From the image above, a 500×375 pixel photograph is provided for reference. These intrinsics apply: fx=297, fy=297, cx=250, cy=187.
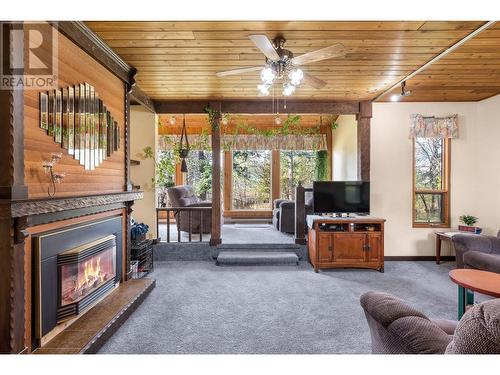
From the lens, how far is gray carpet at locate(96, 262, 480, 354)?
2.48 metres

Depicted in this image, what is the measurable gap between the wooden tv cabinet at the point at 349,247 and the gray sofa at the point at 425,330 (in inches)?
104

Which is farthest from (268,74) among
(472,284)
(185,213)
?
(185,213)

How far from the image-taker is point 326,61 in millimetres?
3510

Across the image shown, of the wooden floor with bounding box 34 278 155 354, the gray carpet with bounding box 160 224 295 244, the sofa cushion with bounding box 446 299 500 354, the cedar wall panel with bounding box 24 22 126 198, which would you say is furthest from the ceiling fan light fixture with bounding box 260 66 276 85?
the gray carpet with bounding box 160 224 295 244

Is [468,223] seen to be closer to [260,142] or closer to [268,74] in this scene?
[268,74]

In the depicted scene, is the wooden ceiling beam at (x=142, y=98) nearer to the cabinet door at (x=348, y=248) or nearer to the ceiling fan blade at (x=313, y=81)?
the ceiling fan blade at (x=313, y=81)

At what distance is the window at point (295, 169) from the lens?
26.5 feet

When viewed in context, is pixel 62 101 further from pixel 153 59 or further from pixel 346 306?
pixel 346 306

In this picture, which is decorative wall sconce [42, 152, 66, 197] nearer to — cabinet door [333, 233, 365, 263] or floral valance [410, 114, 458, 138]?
cabinet door [333, 233, 365, 263]

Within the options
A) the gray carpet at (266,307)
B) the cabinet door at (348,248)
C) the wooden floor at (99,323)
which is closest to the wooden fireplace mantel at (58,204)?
the wooden floor at (99,323)

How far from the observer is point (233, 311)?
313 centimetres
